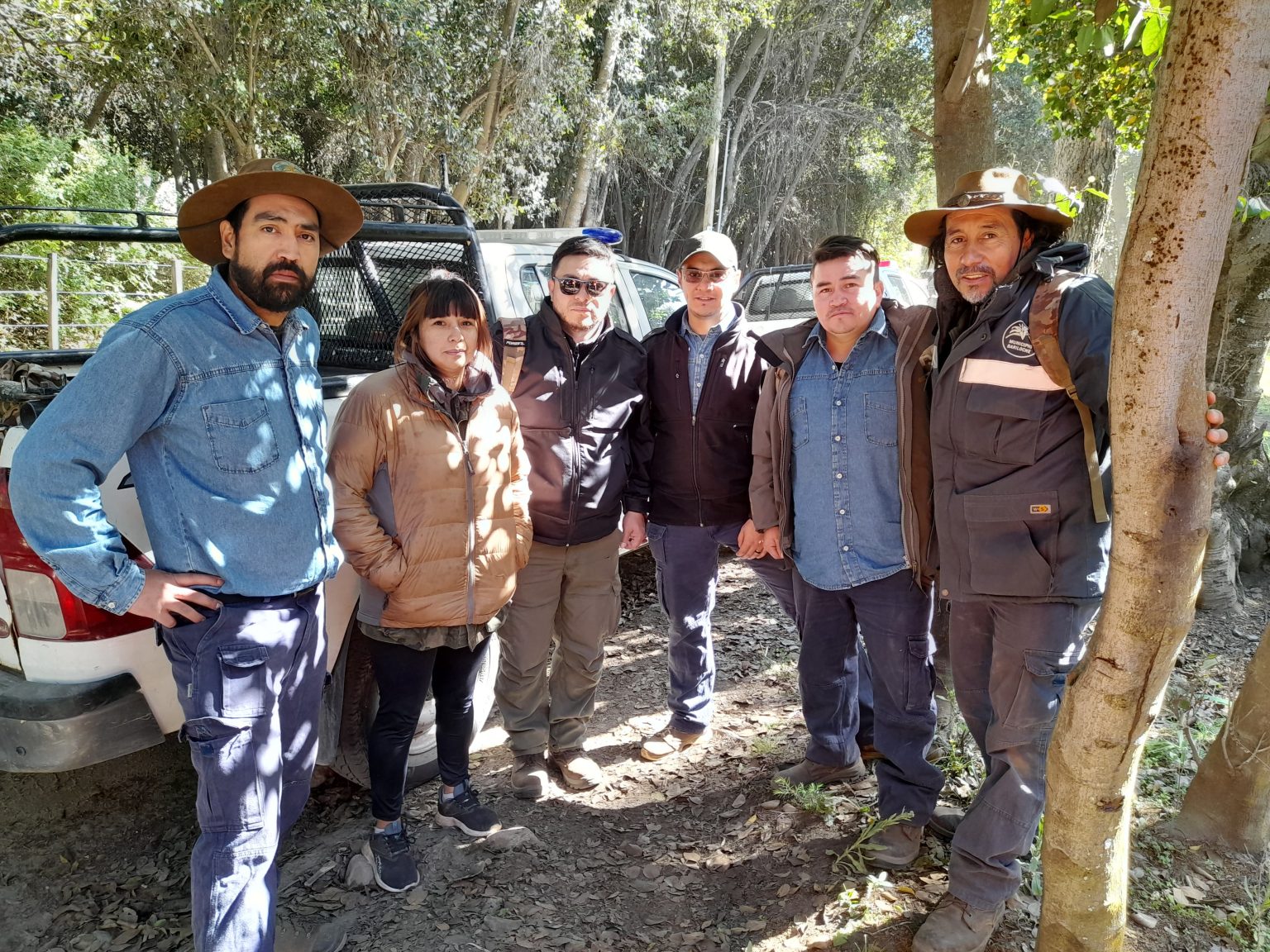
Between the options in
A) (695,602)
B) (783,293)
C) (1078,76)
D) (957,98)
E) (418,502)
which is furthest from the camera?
(783,293)

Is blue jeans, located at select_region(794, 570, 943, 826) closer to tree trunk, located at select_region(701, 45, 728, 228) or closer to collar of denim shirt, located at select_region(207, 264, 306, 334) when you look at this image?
collar of denim shirt, located at select_region(207, 264, 306, 334)

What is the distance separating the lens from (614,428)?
345 centimetres

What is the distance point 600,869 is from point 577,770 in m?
0.52

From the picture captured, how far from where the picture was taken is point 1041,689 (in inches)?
95.8

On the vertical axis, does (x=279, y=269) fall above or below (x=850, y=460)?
above

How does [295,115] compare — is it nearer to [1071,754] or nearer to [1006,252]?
[1006,252]

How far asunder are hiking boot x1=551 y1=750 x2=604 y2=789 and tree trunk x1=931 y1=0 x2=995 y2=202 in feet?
10.3

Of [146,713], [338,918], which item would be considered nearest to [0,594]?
[146,713]

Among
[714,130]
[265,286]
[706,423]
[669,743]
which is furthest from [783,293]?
[714,130]

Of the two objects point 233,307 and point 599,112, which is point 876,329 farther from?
point 599,112

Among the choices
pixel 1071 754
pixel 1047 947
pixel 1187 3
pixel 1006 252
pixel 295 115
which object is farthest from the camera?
pixel 295 115

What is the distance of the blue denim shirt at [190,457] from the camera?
1.94m

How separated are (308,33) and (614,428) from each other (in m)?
9.44

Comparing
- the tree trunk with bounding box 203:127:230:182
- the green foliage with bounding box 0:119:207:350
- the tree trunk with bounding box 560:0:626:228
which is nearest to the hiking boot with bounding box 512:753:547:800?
the green foliage with bounding box 0:119:207:350
